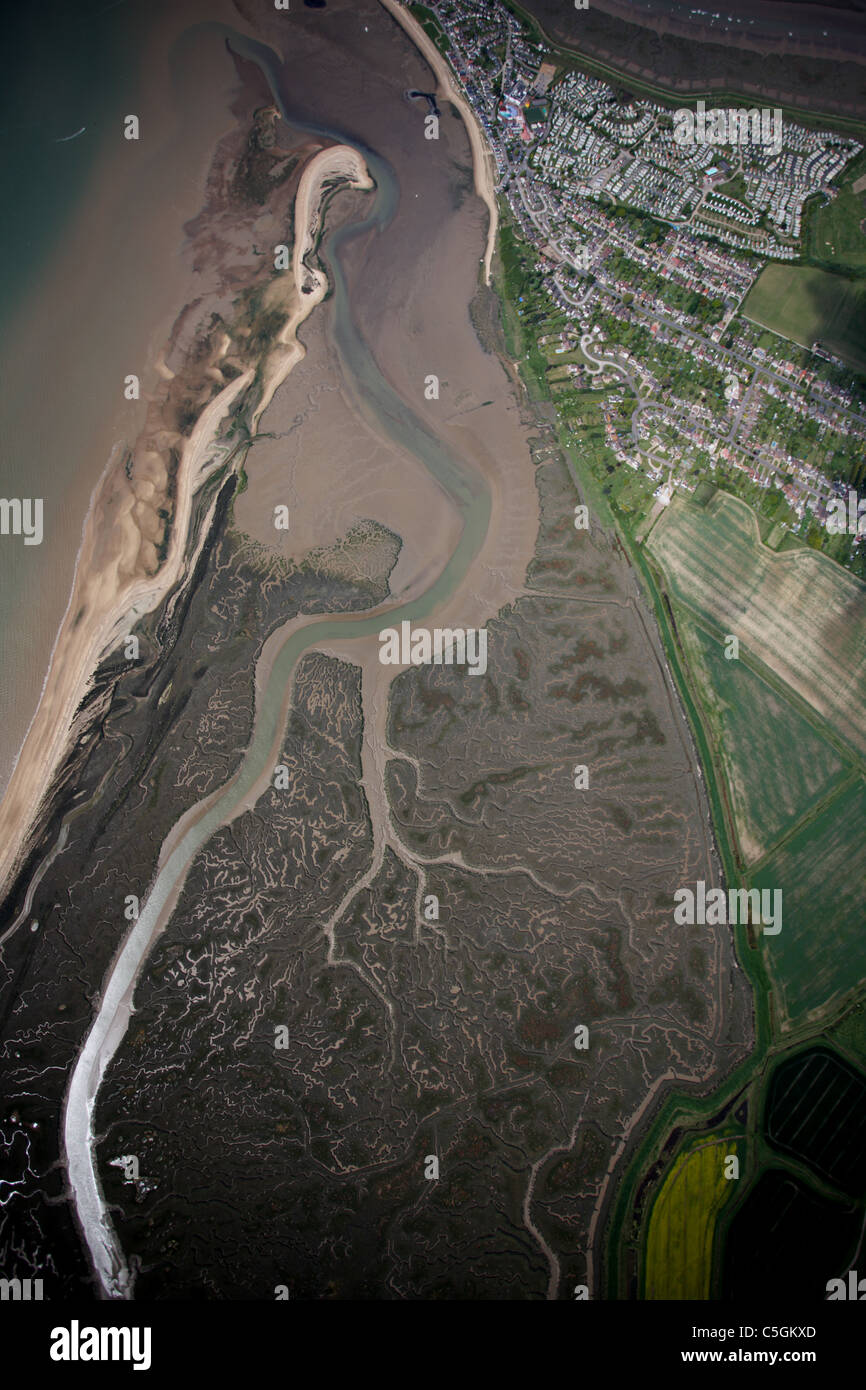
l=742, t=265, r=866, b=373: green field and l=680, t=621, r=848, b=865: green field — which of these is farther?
l=742, t=265, r=866, b=373: green field

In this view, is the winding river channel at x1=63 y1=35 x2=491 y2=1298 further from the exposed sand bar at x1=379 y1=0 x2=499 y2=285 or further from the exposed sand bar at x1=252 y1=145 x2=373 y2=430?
the exposed sand bar at x1=379 y1=0 x2=499 y2=285

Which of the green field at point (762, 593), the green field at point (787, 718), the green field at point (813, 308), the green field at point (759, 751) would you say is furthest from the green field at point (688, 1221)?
the green field at point (813, 308)

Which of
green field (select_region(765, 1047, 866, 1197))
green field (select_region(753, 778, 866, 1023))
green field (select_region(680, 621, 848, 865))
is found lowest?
green field (select_region(765, 1047, 866, 1197))

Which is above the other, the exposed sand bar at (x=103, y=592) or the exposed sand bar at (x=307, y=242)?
the exposed sand bar at (x=307, y=242)

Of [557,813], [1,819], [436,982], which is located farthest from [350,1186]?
[1,819]

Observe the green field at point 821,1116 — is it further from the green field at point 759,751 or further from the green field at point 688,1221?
the green field at point 759,751

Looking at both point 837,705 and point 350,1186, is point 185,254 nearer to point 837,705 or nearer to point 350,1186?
point 837,705

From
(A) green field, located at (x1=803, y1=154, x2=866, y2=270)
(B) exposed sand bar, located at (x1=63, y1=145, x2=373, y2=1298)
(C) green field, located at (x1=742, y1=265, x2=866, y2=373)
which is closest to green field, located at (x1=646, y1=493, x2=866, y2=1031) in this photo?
(C) green field, located at (x1=742, y1=265, x2=866, y2=373)
